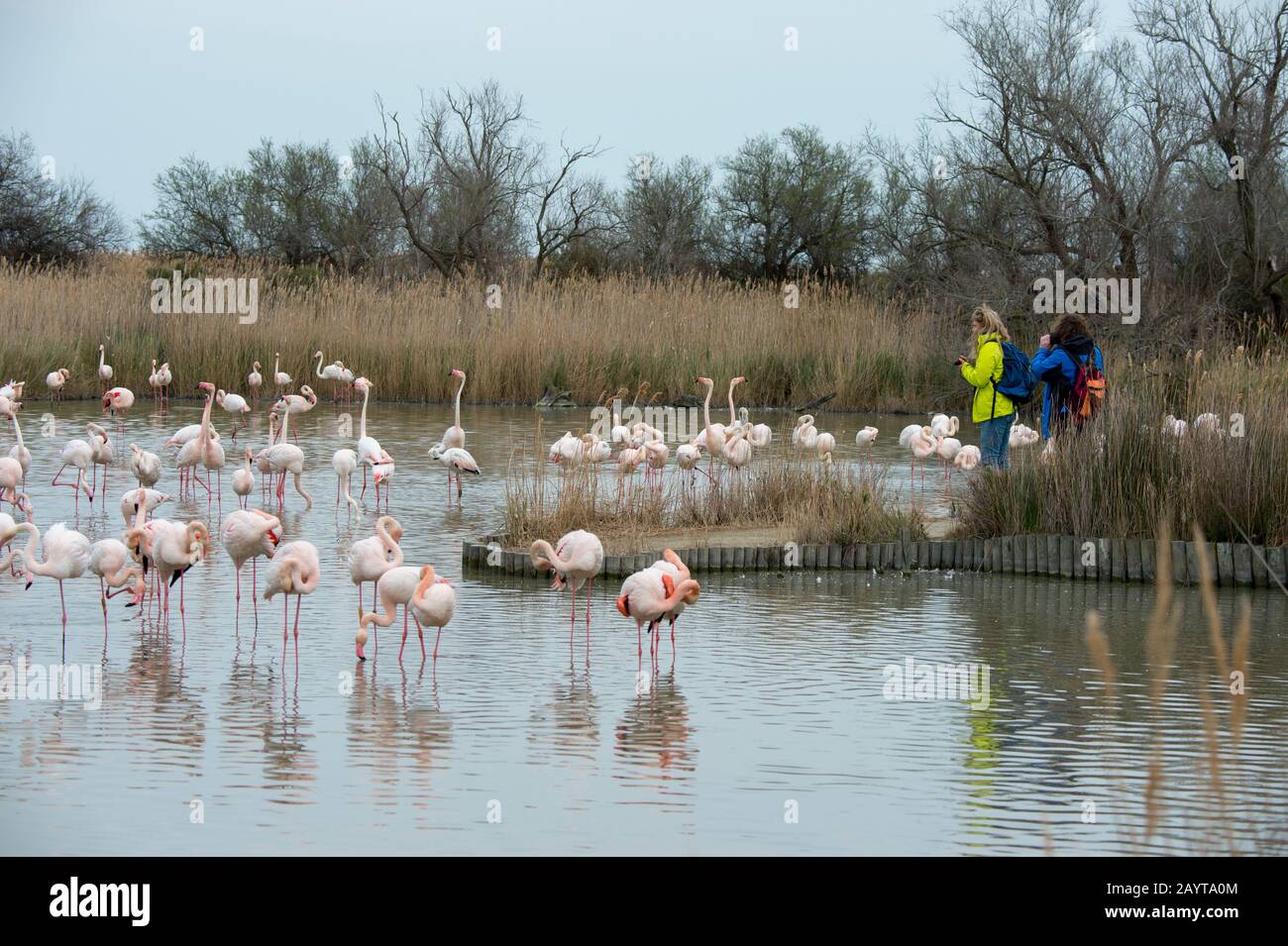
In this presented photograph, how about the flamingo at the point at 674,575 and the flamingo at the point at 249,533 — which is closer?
the flamingo at the point at 674,575

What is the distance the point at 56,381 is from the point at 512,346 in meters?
7.09

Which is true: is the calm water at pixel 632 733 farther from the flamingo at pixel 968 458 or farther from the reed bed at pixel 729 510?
the flamingo at pixel 968 458

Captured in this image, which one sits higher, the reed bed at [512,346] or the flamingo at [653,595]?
the reed bed at [512,346]

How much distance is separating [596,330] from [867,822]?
70.8ft

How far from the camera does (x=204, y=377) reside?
2677cm

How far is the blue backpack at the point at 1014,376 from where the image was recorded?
13.4 meters

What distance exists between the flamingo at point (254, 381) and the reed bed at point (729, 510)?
1267cm

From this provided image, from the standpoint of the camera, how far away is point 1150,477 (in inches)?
439


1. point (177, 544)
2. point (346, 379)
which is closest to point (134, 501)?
point (177, 544)

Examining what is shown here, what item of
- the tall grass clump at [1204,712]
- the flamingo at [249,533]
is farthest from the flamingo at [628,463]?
the tall grass clump at [1204,712]

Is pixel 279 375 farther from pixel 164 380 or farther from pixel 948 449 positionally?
pixel 948 449

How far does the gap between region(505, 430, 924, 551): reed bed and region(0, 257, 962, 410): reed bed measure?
13.1 meters
